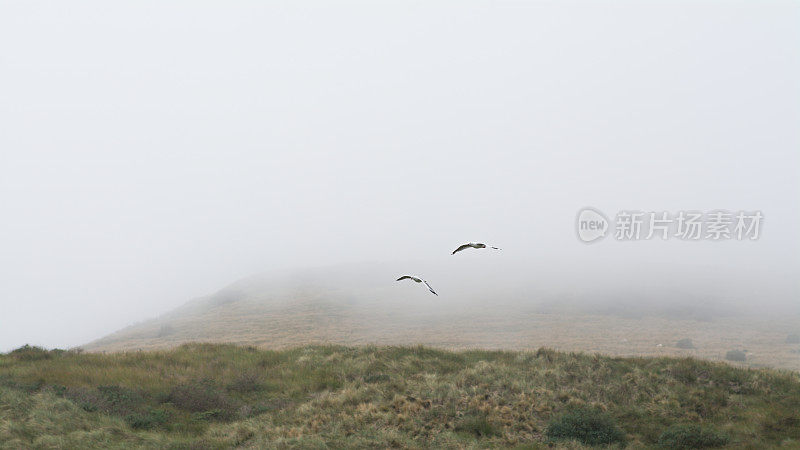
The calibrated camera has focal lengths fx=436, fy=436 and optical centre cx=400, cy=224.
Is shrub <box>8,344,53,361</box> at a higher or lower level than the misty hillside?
higher

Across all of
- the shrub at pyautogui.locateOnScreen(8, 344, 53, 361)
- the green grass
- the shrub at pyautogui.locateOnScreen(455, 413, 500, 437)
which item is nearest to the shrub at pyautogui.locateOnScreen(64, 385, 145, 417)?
the green grass

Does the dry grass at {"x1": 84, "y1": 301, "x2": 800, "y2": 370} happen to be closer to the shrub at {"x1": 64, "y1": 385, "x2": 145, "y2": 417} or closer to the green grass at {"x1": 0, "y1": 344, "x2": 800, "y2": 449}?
the green grass at {"x1": 0, "y1": 344, "x2": 800, "y2": 449}

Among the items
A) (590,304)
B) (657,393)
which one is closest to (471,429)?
(657,393)

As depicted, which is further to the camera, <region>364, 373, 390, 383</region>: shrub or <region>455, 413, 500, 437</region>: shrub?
<region>364, 373, 390, 383</region>: shrub

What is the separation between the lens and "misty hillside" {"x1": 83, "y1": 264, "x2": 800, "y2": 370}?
38.7m

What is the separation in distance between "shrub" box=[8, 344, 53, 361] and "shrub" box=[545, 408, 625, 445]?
72.6 ft

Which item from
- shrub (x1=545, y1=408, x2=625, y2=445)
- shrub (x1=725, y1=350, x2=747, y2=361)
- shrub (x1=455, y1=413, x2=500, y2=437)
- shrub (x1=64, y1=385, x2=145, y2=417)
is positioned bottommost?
shrub (x1=725, y1=350, x2=747, y2=361)

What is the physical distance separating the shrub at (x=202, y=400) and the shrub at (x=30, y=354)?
9.31 metres

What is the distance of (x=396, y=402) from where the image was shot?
1480cm

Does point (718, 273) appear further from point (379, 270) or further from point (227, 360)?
point (227, 360)

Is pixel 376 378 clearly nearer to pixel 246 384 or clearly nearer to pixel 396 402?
pixel 396 402

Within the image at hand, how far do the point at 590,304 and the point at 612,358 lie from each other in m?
46.2

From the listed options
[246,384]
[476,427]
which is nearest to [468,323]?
[246,384]

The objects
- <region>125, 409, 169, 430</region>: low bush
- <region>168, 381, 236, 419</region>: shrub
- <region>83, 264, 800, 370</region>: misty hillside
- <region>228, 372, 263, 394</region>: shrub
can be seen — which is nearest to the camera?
<region>125, 409, 169, 430</region>: low bush
